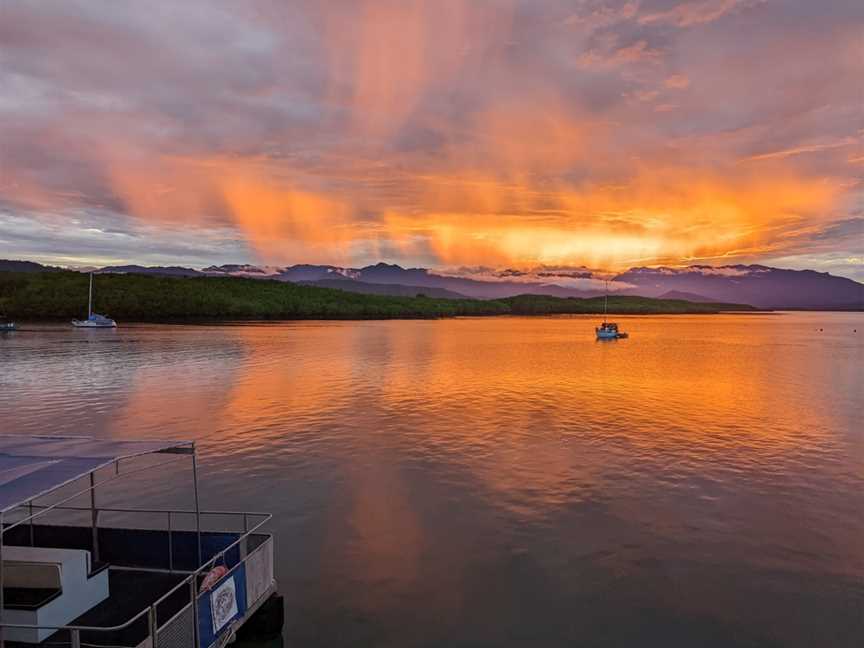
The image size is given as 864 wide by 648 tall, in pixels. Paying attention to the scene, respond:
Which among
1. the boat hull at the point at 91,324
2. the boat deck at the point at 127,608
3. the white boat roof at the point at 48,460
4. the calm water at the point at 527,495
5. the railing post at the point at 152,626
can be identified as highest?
the boat hull at the point at 91,324

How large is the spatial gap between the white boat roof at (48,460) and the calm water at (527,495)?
296 inches

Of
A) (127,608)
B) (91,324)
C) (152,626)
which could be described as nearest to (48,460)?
(127,608)

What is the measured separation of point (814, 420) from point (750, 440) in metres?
13.3

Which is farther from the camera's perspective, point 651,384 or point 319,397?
point 651,384

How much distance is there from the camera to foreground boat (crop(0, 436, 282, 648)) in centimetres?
1351

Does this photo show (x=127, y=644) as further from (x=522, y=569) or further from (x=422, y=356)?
(x=422, y=356)

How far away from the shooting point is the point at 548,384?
74438mm

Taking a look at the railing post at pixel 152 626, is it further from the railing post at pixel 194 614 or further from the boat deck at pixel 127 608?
the boat deck at pixel 127 608

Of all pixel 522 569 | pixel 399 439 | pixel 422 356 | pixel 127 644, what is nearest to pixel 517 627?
pixel 522 569

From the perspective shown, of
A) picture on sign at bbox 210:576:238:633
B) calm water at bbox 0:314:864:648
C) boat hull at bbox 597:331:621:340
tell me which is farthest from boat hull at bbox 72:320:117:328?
picture on sign at bbox 210:576:238:633

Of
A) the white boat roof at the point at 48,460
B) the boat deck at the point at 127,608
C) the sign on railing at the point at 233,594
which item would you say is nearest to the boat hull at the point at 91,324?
the white boat roof at the point at 48,460

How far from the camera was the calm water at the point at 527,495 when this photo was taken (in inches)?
747

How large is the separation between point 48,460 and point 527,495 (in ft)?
71.9

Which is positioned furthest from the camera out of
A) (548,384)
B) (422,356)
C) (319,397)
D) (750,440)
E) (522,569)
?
(422,356)
